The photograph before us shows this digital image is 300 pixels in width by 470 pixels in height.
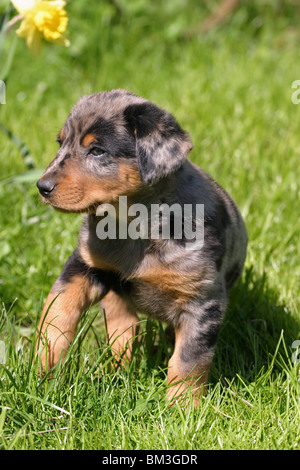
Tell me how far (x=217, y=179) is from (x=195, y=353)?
87.7 inches

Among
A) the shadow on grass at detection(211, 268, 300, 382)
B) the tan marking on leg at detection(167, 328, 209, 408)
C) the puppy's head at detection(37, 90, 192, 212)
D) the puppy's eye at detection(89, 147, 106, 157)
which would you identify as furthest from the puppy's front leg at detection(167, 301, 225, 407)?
the puppy's eye at detection(89, 147, 106, 157)

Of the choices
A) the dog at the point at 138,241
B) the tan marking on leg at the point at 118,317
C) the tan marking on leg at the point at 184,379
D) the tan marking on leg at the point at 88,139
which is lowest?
the tan marking on leg at the point at 184,379

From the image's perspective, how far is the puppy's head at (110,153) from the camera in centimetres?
286

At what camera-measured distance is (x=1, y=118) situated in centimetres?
575

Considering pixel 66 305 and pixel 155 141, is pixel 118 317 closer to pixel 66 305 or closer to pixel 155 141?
pixel 66 305

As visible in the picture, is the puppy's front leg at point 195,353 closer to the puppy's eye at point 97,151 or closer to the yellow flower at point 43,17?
the puppy's eye at point 97,151

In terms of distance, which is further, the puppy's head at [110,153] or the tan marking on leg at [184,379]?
the tan marking on leg at [184,379]

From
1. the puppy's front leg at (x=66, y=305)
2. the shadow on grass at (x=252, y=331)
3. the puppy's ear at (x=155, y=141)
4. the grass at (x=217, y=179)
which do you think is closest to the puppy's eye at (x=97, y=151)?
the puppy's ear at (x=155, y=141)

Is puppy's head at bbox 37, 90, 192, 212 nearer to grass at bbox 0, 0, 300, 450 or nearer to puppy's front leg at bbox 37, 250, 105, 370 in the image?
puppy's front leg at bbox 37, 250, 105, 370

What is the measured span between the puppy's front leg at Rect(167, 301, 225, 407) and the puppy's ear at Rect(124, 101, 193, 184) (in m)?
0.65

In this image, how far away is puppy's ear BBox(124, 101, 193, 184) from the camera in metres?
2.90

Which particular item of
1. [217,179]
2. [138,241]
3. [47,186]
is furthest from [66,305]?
[217,179]

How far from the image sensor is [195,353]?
3.00m

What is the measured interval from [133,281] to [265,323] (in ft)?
2.91
